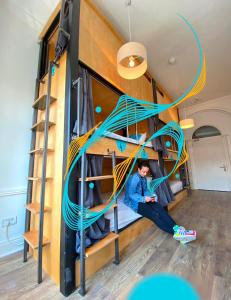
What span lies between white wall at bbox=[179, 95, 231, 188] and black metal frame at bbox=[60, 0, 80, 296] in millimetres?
5809

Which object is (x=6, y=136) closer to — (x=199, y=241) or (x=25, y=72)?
(x=25, y=72)

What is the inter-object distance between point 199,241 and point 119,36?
3.89m

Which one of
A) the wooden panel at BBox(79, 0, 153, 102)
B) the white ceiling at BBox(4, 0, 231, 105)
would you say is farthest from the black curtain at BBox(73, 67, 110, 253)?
the white ceiling at BBox(4, 0, 231, 105)

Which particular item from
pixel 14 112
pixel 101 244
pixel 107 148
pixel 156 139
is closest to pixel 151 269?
pixel 101 244

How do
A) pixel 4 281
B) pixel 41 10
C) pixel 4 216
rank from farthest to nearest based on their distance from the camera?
pixel 41 10, pixel 4 216, pixel 4 281

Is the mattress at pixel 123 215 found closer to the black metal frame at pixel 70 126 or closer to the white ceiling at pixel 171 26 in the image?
the black metal frame at pixel 70 126

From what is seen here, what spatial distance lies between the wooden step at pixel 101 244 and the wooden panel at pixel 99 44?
7.19 ft

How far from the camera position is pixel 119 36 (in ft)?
9.23

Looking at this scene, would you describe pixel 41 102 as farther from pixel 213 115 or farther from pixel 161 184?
pixel 213 115

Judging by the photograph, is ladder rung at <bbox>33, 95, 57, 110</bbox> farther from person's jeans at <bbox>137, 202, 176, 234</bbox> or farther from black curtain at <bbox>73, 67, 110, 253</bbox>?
person's jeans at <bbox>137, 202, 176, 234</bbox>

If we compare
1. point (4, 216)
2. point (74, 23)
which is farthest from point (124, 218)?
point (74, 23)

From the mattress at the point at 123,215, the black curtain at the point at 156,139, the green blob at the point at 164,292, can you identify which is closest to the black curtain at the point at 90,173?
the mattress at the point at 123,215

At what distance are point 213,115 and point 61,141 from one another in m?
Answer: 6.47

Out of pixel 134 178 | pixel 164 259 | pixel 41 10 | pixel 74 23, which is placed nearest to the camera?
pixel 164 259
